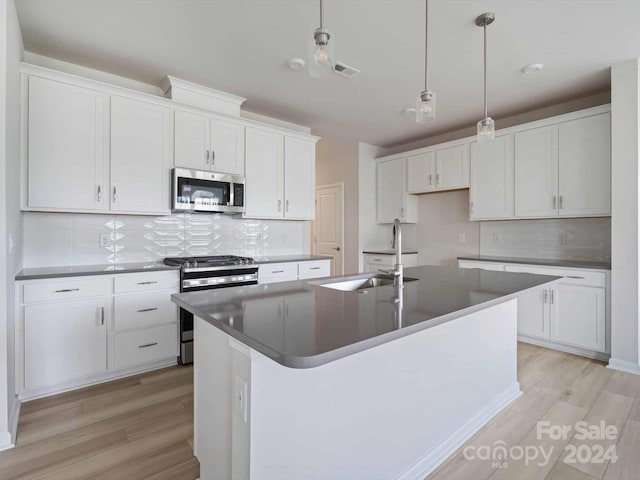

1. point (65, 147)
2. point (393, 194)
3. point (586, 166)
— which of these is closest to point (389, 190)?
point (393, 194)

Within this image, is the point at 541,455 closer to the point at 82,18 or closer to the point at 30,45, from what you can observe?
the point at 82,18

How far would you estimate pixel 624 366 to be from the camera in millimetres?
2898

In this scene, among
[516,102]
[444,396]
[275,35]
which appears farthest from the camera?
[516,102]

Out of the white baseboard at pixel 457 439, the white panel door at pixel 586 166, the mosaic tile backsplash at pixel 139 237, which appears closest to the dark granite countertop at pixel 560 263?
the white panel door at pixel 586 166

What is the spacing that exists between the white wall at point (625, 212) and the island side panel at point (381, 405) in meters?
1.59

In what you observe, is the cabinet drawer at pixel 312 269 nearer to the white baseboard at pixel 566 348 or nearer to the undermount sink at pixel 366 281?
the undermount sink at pixel 366 281

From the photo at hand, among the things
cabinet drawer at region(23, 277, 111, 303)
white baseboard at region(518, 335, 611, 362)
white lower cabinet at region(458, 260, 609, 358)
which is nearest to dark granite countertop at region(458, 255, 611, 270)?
white lower cabinet at region(458, 260, 609, 358)

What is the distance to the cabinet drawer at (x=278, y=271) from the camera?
3.50m

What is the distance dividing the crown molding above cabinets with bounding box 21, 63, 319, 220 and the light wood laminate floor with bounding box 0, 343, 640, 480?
1491 millimetres

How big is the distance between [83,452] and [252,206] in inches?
99.6

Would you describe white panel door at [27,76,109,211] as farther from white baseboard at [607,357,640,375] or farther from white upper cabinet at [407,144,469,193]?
white baseboard at [607,357,640,375]

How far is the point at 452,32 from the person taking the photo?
2443mm

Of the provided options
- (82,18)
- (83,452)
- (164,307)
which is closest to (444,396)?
(83,452)

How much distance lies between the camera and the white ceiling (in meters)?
2.20
